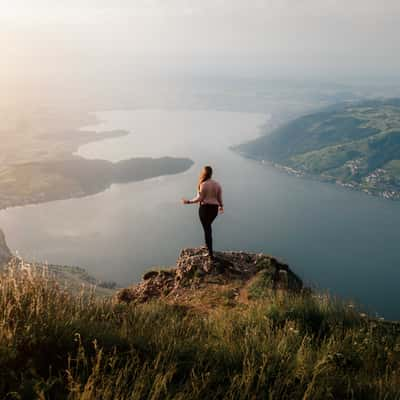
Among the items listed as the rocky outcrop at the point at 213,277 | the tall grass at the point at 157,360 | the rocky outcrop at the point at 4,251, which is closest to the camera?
the tall grass at the point at 157,360

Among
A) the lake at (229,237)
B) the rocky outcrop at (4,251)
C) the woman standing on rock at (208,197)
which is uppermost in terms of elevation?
the woman standing on rock at (208,197)

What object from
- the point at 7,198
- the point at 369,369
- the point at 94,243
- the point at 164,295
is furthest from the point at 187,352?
the point at 7,198

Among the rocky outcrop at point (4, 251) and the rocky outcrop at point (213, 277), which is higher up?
the rocky outcrop at point (213, 277)

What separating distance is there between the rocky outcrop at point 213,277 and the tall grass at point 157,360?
A: 202 inches

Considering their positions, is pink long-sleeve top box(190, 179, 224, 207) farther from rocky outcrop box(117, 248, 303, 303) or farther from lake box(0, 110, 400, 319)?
lake box(0, 110, 400, 319)

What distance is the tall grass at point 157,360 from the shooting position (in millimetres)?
3330

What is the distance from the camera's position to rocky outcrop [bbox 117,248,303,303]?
11.5m

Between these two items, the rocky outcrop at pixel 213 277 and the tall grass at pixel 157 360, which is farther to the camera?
the rocky outcrop at pixel 213 277

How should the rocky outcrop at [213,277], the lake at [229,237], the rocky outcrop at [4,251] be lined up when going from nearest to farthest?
the rocky outcrop at [213,277], the rocky outcrop at [4,251], the lake at [229,237]

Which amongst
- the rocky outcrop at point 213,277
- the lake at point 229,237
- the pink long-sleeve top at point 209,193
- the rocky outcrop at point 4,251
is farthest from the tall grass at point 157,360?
the rocky outcrop at point 4,251

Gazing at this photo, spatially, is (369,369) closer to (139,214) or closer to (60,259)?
(60,259)

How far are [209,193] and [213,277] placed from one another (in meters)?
2.78

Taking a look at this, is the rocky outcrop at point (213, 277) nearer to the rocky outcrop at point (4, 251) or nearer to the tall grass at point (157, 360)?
the tall grass at point (157, 360)

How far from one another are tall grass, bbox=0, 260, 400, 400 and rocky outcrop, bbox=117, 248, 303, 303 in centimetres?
513
